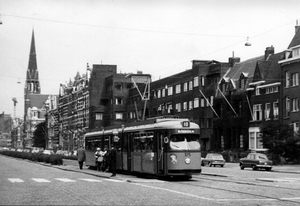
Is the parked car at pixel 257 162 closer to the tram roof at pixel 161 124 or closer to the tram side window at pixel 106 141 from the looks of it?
the tram side window at pixel 106 141

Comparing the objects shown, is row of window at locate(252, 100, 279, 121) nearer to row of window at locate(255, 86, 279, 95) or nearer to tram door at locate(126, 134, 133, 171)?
row of window at locate(255, 86, 279, 95)

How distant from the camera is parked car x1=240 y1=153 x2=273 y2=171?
1795 inches

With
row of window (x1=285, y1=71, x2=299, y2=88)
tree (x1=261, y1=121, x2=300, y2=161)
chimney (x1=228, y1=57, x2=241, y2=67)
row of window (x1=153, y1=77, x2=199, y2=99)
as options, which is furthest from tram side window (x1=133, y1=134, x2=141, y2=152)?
row of window (x1=153, y1=77, x2=199, y2=99)

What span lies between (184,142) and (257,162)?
766 inches

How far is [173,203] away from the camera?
15898 millimetres

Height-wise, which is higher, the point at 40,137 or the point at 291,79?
the point at 291,79

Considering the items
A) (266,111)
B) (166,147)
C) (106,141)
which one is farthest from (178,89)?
(166,147)

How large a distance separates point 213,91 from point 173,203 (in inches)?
2424

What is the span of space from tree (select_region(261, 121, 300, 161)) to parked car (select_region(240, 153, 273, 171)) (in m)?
7.58

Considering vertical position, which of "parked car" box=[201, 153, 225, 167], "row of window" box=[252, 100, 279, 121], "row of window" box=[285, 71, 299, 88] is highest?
"row of window" box=[285, 71, 299, 88]

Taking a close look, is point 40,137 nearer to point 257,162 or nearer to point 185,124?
point 257,162

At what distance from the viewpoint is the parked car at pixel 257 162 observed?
150 ft

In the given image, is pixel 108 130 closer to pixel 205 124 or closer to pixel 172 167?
pixel 172 167

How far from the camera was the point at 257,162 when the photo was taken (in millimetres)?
46125
